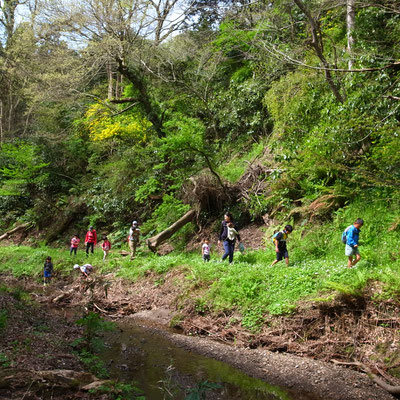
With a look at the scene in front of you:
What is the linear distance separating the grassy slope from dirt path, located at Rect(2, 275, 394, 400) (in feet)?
2.43

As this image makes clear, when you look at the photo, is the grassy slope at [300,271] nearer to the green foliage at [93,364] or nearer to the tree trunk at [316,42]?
the green foliage at [93,364]

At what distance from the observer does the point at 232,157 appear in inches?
749

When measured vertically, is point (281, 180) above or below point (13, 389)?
above

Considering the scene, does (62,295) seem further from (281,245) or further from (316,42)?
(316,42)

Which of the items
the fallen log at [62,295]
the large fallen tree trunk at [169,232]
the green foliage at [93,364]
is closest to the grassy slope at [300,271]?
the fallen log at [62,295]

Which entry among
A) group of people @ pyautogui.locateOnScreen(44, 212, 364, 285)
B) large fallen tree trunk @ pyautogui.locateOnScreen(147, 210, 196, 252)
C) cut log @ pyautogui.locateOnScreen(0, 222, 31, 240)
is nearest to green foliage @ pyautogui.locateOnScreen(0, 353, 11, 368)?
group of people @ pyautogui.locateOnScreen(44, 212, 364, 285)

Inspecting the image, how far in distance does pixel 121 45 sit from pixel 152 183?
7.26m

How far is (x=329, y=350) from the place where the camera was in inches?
270

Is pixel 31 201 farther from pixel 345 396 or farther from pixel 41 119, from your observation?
pixel 345 396

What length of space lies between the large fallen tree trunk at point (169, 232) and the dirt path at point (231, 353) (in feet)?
9.04

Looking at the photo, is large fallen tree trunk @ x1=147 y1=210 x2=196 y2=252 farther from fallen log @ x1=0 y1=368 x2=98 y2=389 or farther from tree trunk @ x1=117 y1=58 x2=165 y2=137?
fallen log @ x1=0 y1=368 x2=98 y2=389

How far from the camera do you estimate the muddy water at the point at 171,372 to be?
5664 mm

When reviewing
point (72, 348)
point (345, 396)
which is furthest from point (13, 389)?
point (345, 396)

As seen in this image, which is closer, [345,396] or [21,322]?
[345,396]
